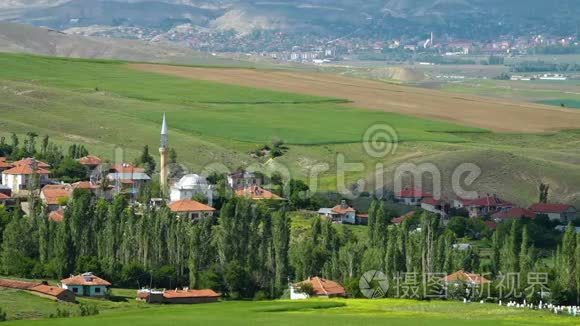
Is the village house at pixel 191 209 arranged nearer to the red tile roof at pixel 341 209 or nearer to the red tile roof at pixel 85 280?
the red tile roof at pixel 341 209

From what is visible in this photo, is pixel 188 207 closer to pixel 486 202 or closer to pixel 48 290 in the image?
pixel 486 202

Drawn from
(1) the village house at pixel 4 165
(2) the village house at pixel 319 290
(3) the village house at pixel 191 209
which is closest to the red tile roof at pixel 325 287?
(2) the village house at pixel 319 290

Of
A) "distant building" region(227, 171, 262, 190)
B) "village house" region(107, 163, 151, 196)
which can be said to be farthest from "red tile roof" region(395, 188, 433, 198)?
"village house" region(107, 163, 151, 196)

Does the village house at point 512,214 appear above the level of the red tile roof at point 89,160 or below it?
below

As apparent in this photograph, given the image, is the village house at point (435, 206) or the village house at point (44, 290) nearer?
the village house at point (44, 290)

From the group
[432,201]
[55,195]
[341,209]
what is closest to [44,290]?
[55,195]

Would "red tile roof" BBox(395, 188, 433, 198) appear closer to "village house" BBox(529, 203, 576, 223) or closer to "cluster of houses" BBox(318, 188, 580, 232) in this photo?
"cluster of houses" BBox(318, 188, 580, 232)

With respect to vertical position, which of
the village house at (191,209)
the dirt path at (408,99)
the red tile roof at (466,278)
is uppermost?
the dirt path at (408,99)

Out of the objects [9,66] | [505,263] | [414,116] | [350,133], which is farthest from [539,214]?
[9,66]
